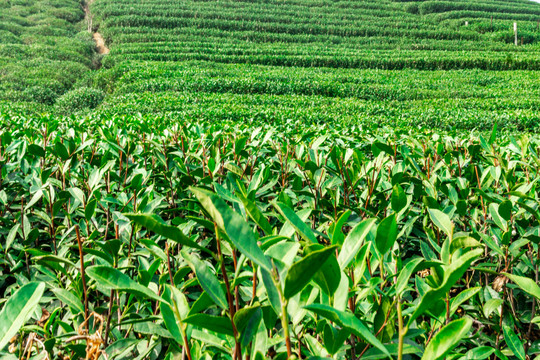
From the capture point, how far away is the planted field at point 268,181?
1.72 feet

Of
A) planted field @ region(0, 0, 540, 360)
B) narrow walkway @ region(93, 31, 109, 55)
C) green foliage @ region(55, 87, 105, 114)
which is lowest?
green foliage @ region(55, 87, 105, 114)

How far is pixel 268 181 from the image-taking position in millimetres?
1489

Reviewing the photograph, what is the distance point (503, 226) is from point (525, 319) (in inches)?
12.3

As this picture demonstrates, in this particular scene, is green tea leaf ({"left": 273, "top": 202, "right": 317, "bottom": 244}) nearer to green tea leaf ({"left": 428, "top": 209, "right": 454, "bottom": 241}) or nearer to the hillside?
green tea leaf ({"left": 428, "top": 209, "right": 454, "bottom": 241})

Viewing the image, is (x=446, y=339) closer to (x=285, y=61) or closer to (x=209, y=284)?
(x=209, y=284)

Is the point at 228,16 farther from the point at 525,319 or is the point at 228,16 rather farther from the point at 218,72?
the point at 525,319

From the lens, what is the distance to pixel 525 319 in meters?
1.01

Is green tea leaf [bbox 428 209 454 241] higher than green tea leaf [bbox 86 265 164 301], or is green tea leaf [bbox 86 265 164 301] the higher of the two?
green tea leaf [bbox 86 265 164 301]

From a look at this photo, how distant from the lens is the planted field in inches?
20.6

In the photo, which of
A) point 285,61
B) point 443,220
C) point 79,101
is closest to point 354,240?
point 443,220

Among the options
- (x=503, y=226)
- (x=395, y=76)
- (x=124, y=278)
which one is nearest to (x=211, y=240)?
(x=124, y=278)

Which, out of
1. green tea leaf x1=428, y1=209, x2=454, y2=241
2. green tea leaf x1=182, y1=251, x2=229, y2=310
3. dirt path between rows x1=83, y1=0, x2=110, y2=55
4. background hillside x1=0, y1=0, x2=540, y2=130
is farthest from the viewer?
dirt path between rows x1=83, y1=0, x2=110, y2=55

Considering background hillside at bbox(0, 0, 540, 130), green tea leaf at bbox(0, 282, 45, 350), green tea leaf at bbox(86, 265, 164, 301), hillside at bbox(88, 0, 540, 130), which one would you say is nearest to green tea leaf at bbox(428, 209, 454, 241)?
green tea leaf at bbox(86, 265, 164, 301)

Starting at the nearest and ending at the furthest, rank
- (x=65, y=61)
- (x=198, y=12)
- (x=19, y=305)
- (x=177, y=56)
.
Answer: (x=19, y=305) < (x=65, y=61) < (x=177, y=56) < (x=198, y=12)
